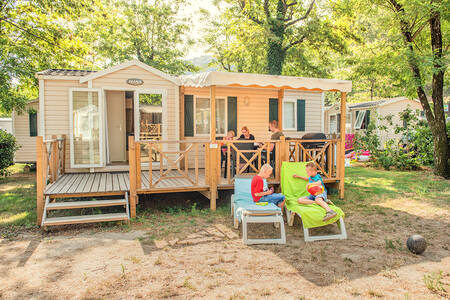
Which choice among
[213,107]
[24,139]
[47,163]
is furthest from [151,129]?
[213,107]

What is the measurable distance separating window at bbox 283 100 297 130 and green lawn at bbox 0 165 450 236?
228 cm

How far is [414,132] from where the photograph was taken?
1073 cm

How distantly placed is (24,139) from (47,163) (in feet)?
28.3

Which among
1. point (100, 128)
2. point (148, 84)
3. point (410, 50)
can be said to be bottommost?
point (100, 128)

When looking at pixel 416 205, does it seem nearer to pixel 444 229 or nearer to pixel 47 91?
pixel 444 229

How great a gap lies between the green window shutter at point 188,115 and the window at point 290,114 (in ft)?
10.2

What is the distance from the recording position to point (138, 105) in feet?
25.0

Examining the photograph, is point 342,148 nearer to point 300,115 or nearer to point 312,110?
point 300,115

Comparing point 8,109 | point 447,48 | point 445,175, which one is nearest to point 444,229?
point 445,175

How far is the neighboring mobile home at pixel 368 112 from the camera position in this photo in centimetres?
1717

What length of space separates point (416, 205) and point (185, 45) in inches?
644

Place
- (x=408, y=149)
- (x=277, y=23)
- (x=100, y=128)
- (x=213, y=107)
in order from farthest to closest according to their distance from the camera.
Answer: (x=277, y=23) < (x=408, y=149) < (x=100, y=128) < (x=213, y=107)

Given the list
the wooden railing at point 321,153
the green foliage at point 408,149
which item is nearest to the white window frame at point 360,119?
the green foliage at point 408,149

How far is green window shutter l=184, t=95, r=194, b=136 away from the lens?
27.0 feet
